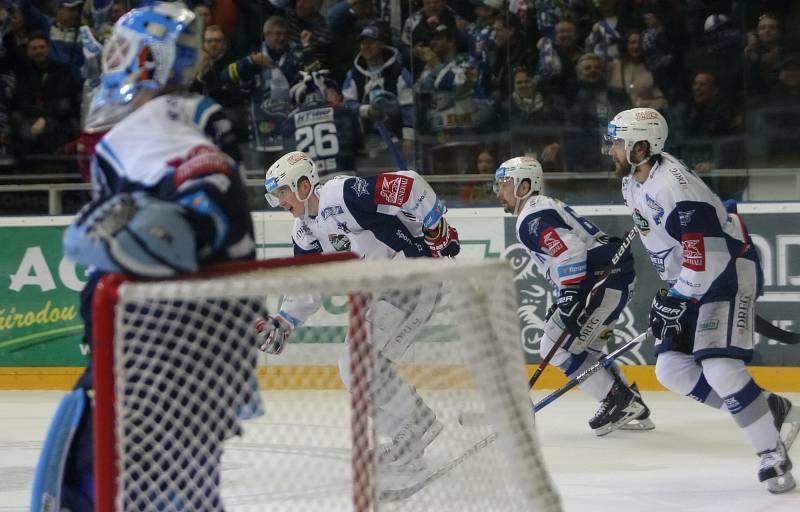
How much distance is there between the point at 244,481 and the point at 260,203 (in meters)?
4.26

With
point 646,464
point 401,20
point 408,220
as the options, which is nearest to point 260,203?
point 401,20

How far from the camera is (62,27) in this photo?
25.6 feet

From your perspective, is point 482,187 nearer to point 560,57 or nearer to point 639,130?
point 560,57

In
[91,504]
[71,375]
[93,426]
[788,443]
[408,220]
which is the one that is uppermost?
[93,426]

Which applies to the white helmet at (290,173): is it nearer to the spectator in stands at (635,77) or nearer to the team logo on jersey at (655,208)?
the team logo on jersey at (655,208)

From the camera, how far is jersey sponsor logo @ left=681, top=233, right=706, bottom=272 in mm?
4051

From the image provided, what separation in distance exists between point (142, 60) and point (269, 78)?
5.48 metres

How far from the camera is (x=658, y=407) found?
5668 millimetres

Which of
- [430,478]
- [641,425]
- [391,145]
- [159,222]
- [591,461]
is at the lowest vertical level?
[641,425]

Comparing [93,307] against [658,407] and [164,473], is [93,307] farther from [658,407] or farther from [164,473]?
[658,407]

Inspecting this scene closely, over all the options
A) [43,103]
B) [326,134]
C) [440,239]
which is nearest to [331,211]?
[440,239]

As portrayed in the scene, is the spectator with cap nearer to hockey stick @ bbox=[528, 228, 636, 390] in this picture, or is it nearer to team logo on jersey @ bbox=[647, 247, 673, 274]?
hockey stick @ bbox=[528, 228, 636, 390]

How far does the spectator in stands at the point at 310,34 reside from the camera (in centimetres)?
746

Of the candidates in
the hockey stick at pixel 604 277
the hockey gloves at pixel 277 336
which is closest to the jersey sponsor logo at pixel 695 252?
the hockey stick at pixel 604 277
